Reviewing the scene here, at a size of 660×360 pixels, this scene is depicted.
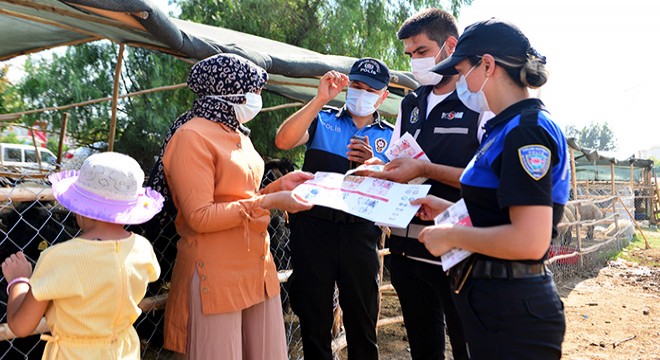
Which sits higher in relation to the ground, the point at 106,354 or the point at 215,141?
the point at 215,141

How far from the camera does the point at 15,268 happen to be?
186 cm

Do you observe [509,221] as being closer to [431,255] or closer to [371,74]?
[431,255]

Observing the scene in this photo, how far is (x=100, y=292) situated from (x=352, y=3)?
9.19 meters

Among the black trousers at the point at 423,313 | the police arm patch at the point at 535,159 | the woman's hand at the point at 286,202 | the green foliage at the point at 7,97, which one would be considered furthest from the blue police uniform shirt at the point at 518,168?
the green foliage at the point at 7,97

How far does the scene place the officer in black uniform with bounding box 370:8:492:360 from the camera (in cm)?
255

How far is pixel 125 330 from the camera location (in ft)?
6.73

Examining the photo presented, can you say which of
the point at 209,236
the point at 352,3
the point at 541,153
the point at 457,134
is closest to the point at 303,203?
the point at 209,236

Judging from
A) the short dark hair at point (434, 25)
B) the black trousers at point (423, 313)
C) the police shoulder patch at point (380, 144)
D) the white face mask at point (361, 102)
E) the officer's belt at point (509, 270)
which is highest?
the short dark hair at point (434, 25)

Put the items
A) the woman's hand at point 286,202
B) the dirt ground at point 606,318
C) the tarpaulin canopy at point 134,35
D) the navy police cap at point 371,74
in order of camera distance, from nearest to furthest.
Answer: the woman's hand at point 286,202 → the tarpaulin canopy at point 134,35 → the navy police cap at point 371,74 → the dirt ground at point 606,318

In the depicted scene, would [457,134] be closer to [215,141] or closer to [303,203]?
[303,203]

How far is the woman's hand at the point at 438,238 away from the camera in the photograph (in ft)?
6.07

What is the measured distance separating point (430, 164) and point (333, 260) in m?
0.95

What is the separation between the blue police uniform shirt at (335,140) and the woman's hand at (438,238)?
1349mm

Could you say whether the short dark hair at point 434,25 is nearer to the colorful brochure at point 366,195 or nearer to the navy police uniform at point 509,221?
the colorful brochure at point 366,195
